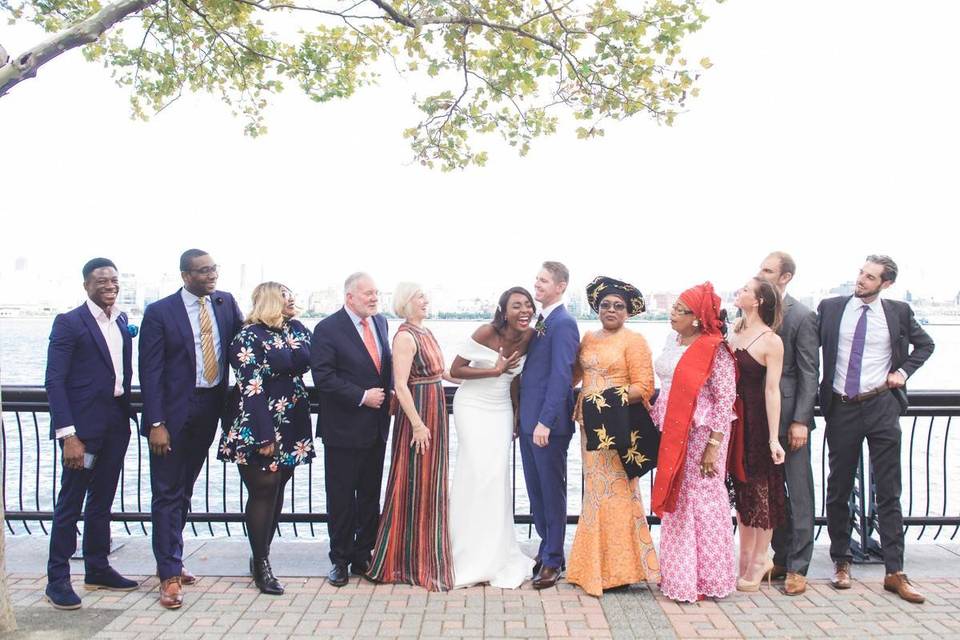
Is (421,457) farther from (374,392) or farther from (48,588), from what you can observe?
(48,588)

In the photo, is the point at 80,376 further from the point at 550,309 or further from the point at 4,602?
the point at 550,309

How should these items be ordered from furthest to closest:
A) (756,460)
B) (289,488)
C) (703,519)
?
(289,488) < (756,460) < (703,519)

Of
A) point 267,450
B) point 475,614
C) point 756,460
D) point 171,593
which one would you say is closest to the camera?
point 475,614

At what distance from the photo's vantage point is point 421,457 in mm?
5105

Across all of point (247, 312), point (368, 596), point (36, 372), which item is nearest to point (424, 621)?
point (368, 596)

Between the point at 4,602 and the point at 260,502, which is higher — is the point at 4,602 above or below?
below

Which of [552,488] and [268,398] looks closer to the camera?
[268,398]

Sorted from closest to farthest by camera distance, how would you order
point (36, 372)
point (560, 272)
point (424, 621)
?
point (424, 621), point (560, 272), point (36, 372)

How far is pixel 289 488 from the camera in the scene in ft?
46.7

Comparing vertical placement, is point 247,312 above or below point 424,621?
above

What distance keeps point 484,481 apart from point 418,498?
0.47 m

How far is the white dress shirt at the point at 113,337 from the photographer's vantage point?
4.75 metres

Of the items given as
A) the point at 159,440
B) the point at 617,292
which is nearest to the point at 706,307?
the point at 617,292

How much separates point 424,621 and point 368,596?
0.57m
